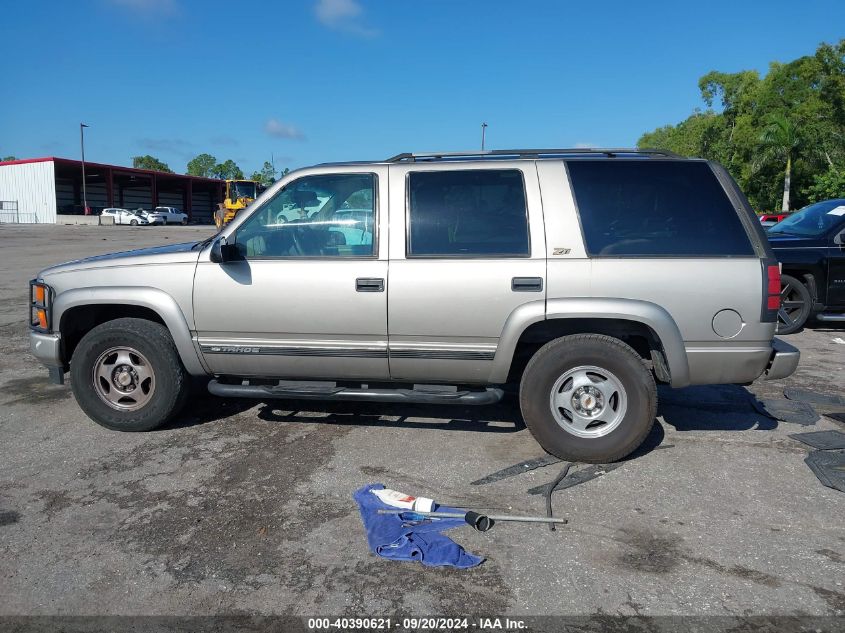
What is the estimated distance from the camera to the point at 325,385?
183 inches

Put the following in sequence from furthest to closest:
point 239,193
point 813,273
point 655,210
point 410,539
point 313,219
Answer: point 239,193 → point 813,273 → point 313,219 → point 655,210 → point 410,539

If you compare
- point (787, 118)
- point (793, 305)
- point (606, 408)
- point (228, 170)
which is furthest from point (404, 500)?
point (228, 170)

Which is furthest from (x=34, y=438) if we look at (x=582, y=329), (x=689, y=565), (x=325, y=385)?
(x=689, y=565)

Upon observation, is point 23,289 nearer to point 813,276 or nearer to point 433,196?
point 433,196

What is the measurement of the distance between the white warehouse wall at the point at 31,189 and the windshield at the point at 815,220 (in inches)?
2477

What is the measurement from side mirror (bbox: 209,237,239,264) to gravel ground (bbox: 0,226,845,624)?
1.32 m

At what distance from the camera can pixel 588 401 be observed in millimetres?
4316

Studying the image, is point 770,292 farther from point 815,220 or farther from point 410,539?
point 815,220

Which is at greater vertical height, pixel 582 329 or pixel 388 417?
pixel 582 329

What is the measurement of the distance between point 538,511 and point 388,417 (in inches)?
72.1

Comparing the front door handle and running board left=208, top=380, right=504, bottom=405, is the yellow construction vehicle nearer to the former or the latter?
running board left=208, top=380, right=504, bottom=405

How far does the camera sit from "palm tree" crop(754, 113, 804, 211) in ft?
135

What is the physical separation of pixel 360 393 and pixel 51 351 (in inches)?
91.8

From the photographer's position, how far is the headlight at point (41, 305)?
4.84m
